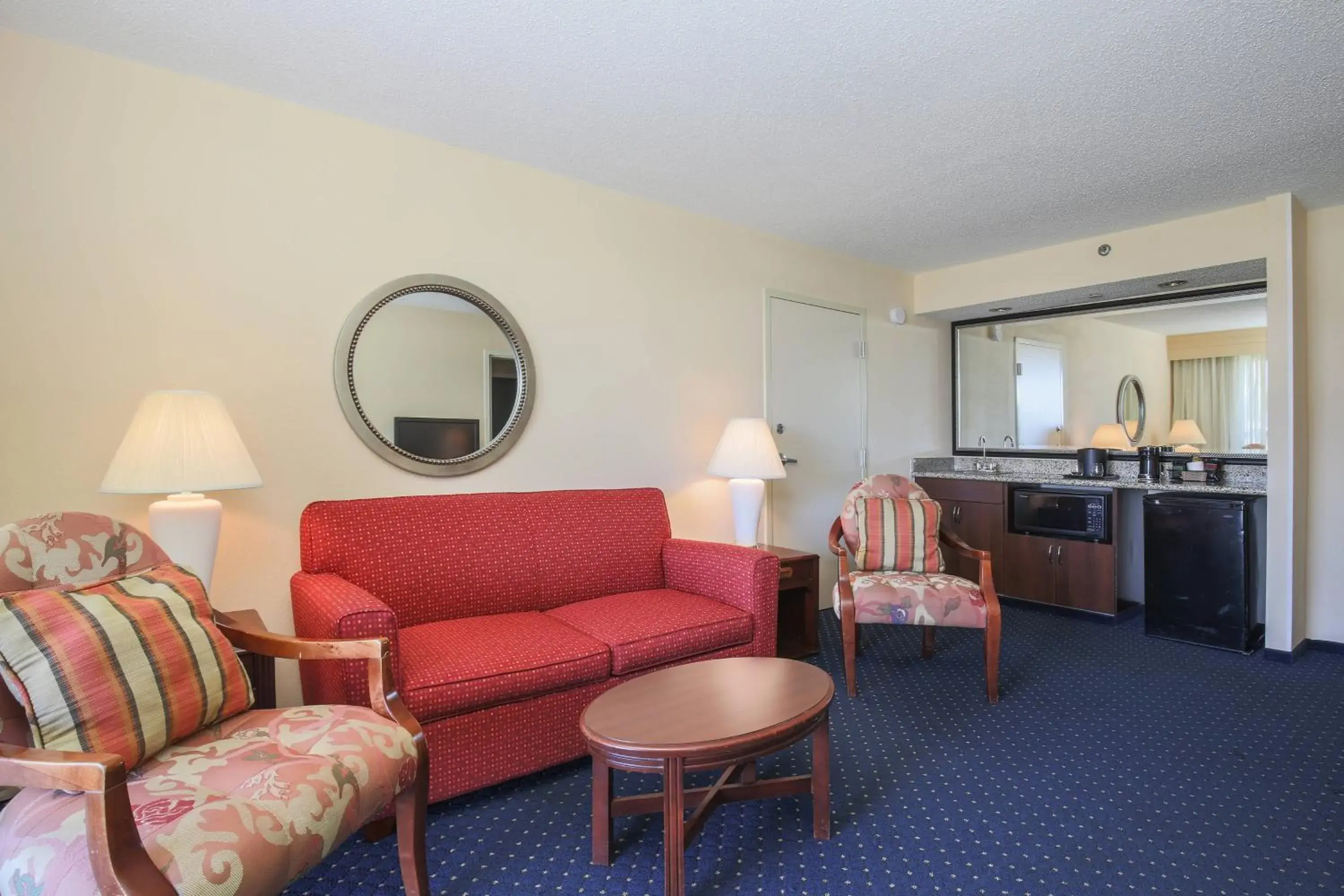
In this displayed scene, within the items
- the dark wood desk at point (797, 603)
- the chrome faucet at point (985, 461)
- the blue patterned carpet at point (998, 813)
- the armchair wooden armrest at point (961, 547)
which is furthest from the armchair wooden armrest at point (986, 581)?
the chrome faucet at point (985, 461)

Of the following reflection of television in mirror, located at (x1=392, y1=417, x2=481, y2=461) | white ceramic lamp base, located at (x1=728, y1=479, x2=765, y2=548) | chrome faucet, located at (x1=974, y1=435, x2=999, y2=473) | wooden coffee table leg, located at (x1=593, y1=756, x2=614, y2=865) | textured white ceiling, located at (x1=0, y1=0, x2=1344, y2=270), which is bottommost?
wooden coffee table leg, located at (x1=593, y1=756, x2=614, y2=865)

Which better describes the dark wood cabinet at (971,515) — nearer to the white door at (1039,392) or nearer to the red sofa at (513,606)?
the white door at (1039,392)

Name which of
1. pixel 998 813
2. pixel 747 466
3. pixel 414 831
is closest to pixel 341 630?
pixel 414 831

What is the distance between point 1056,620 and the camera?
4.13 m

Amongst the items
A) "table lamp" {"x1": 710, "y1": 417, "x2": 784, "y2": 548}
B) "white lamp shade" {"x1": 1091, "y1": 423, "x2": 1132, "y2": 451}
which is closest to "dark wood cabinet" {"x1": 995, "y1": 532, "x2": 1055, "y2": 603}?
"white lamp shade" {"x1": 1091, "y1": 423, "x2": 1132, "y2": 451}

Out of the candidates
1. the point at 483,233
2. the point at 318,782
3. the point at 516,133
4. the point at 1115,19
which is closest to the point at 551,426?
the point at 483,233

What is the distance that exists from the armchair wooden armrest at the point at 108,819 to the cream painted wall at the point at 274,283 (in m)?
1.35

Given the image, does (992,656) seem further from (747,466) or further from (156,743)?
(156,743)

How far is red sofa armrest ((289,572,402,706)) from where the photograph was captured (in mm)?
1856

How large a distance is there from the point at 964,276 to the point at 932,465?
136 cm

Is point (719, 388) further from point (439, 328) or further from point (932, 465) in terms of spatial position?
point (932, 465)

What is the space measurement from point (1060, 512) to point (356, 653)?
13.2 feet

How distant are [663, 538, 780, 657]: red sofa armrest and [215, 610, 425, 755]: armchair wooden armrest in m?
1.43

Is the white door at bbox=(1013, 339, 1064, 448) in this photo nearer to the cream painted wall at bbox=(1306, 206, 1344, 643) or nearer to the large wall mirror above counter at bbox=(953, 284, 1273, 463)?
the large wall mirror above counter at bbox=(953, 284, 1273, 463)
